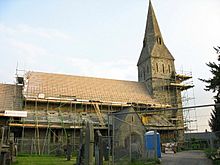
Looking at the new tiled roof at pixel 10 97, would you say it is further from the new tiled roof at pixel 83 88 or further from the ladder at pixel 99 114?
the ladder at pixel 99 114

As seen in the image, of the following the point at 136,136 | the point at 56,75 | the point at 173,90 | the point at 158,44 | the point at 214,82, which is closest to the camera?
the point at 214,82

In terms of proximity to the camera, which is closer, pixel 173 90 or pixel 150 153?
pixel 150 153

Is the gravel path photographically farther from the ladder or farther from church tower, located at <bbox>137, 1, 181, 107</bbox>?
church tower, located at <bbox>137, 1, 181, 107</bbox>

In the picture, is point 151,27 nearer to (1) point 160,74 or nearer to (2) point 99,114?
(1) point 160,74

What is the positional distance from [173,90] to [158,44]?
29.5 ft

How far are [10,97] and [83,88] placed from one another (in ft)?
32.9

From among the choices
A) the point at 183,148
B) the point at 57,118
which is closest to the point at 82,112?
the point at 57,118

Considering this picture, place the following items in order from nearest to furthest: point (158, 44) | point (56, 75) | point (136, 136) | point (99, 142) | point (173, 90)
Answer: point (99, 142)
point (136, 136)
point (56, 75)
point (173, 90)
point (158, 44)

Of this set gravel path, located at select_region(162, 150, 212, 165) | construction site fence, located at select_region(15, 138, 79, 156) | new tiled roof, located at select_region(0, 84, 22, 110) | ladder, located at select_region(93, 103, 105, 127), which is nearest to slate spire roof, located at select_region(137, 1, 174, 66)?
ladder, located at select_region(93, 103, 105, 127)

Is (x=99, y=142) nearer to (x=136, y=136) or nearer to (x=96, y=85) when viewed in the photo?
(x=136, y=136)

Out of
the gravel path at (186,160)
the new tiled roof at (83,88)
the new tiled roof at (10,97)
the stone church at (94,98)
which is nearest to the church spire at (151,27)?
the stone church at (94,98)

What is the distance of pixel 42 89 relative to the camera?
33438mm

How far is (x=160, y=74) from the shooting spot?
42.5 meters

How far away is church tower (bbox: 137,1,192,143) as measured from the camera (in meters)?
40.4
